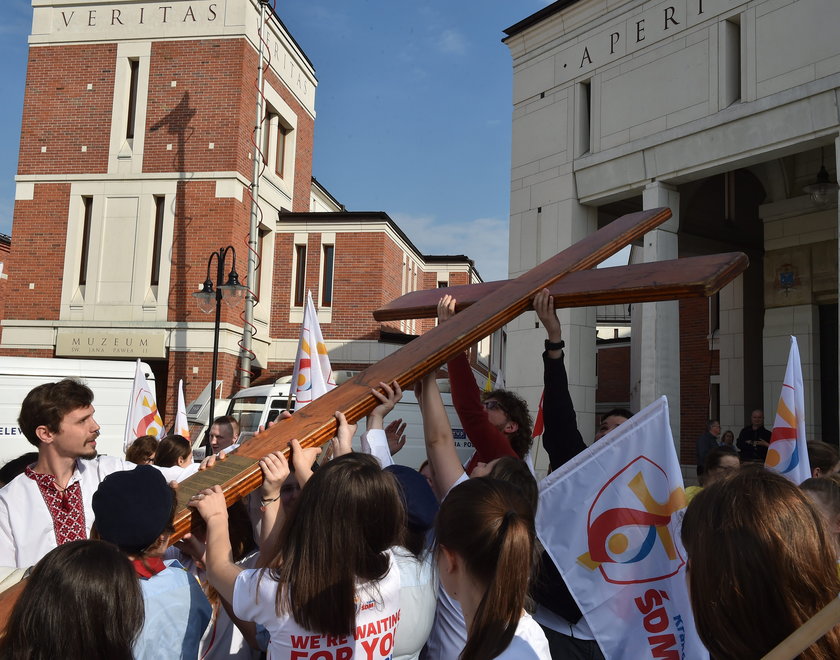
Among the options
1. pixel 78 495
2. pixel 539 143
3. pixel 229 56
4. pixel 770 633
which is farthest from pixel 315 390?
pixel 229 56

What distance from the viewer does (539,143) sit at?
14.6 meters

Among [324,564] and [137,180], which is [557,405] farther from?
[137,180]

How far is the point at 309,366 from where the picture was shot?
7.78 metres

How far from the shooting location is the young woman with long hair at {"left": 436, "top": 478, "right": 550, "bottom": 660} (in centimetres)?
202

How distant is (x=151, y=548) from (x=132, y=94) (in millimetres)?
21451

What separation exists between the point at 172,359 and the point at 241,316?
2.11 meters

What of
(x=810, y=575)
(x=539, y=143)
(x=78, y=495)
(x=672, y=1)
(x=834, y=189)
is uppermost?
(x=672, y=1)

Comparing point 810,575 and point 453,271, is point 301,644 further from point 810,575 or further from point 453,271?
point 453,271

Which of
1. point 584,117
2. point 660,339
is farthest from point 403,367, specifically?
point 584,117

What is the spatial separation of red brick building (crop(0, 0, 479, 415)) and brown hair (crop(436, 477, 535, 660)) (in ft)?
59.6

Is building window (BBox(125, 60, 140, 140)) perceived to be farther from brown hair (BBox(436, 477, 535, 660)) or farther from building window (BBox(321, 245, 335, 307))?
brown hair (BBox(436, 477, 535, 660))

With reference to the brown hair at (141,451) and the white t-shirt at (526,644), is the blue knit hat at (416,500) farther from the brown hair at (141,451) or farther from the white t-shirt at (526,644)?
the brown hair at (141,451)

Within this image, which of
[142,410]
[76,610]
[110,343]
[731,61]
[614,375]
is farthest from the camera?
[614,375]

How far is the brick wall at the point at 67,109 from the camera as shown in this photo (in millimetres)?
20906
